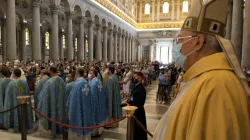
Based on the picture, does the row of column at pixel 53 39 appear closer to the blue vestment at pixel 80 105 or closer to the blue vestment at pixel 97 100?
the blue vestment at pixel 97 100

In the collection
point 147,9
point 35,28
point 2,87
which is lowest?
point 2,87

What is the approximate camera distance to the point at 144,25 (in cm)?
4897

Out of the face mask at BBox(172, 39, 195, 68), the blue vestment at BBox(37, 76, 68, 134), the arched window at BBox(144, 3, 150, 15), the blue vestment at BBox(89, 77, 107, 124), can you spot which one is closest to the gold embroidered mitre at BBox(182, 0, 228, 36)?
the face mask at BBox(172, 39, 195, 68)

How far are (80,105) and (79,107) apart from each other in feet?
0.23

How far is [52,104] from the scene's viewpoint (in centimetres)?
533

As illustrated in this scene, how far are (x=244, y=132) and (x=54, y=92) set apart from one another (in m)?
5.01

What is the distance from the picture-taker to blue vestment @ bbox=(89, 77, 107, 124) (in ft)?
17.8

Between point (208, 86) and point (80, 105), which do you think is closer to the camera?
point (208, 86)

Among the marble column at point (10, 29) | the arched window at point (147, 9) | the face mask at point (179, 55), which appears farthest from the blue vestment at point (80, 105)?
the arched window at point (147, 9)

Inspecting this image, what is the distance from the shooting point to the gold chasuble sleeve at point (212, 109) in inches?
42.6

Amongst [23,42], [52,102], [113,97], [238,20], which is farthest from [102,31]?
[52,102]

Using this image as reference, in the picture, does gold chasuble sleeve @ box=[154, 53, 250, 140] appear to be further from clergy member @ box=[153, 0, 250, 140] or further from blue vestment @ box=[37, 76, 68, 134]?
blue vestment @ box=[37, 76, 68, 134]

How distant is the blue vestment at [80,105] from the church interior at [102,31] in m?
0.89

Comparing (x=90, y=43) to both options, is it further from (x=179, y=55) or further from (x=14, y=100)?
(x=179, y=55)
